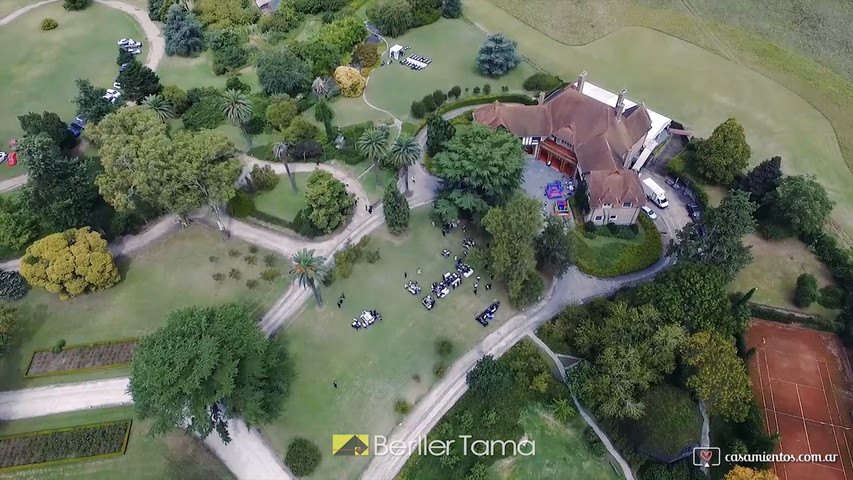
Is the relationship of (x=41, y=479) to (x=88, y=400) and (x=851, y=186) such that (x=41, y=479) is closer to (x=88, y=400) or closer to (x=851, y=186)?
(x=88, y=400)

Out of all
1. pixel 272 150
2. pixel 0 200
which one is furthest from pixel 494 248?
pixel 0 200

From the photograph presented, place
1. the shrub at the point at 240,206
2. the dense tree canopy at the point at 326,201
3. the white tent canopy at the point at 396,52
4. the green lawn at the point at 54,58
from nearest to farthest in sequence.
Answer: the dense tree canopy at the point at 326,201 → the shrub at the point at 240,206 → the green lawn at the point at 54,58 → the white tent canopy at the point at 396,52

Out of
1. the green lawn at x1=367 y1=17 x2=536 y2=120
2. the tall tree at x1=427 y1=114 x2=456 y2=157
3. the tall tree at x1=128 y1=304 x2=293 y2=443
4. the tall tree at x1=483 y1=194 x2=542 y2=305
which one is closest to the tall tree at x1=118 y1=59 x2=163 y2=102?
the green lawn at x1=367 y1=17 x2=536 y2=120

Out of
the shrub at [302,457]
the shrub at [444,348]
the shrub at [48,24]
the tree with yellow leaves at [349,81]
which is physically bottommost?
the shrub at [302,457]

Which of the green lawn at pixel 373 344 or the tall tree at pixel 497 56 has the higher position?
the tall tree at pixel 497 56

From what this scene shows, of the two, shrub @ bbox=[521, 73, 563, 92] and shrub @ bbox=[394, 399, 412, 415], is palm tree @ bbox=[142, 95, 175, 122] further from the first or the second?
shrub @ bbox=[521, 73, 563, 92]

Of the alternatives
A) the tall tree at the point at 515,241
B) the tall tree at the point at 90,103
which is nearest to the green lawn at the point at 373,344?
the tall tree at the point at 515,241

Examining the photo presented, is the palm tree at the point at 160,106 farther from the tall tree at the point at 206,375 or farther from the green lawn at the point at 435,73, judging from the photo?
the tall tree at the point at 206,375
